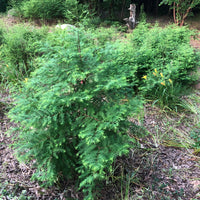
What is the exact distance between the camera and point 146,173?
2.41 m

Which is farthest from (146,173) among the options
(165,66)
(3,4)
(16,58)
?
(3,4)

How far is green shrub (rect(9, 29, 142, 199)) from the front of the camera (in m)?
1.61

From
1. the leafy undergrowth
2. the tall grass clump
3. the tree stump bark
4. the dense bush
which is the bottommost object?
the leafy undergrowth

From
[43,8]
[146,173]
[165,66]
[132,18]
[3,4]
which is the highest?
[3,4]

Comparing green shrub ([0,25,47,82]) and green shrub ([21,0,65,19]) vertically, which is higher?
green shrub ([21,0,65,19])

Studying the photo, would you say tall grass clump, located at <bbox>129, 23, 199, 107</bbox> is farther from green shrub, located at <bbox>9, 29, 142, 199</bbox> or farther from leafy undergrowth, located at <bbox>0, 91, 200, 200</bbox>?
green shrub, located at <bbox>9, 29, 142, 199</bbox>

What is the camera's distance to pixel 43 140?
178 cm

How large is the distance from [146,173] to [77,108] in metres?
1.30

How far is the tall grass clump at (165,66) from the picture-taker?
11.0 feet

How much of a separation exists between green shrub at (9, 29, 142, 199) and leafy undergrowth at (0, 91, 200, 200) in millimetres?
495

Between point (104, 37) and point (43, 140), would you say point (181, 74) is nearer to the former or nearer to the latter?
point (104, 37)

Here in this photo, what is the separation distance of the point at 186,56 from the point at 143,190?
2.49 meters

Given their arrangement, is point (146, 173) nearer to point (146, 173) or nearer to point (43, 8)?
point (146, 173)

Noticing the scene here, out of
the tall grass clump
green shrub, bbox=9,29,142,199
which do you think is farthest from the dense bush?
green shrub, bbox=9,29,142,199
